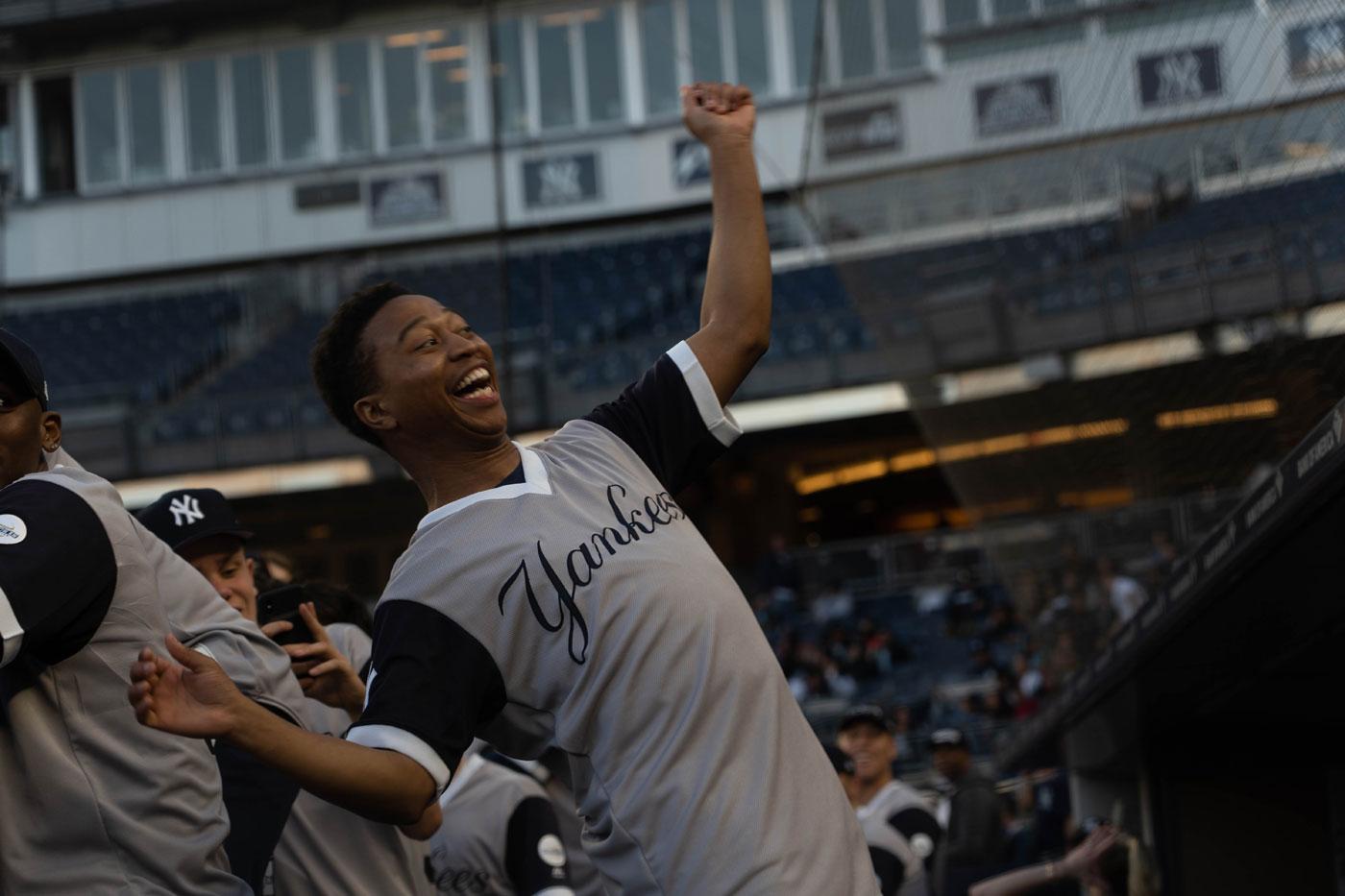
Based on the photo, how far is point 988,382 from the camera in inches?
316

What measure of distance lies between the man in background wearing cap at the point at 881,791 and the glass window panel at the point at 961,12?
2.85 metres

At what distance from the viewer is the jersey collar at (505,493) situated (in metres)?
2.45

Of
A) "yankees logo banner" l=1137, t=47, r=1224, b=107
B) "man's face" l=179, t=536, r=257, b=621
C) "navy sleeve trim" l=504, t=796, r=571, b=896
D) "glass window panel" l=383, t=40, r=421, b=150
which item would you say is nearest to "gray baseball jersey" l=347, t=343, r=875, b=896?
"man's face" l=179, t=536, r=257, b=621

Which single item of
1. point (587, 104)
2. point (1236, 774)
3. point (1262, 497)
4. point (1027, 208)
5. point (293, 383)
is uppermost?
point (587, 104)

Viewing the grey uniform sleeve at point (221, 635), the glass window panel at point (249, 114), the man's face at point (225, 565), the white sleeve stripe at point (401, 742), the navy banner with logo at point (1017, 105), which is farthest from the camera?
the glass window panel at point (249, 114)

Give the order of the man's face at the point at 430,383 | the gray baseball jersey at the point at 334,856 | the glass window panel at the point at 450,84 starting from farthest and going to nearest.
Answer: the glass window panel at the point at 450,84 < the gray baseball jersey at the point at 334,856 < the man's face at the point at 430,383

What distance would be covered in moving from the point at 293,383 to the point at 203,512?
25.4 m

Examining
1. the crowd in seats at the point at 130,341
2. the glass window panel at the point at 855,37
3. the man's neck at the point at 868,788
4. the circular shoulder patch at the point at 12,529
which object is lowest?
the man's neck at the point at 868,788

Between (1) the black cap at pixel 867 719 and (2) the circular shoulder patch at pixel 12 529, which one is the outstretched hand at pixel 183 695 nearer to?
(2) the circular shoulder patch at pixel 12 529

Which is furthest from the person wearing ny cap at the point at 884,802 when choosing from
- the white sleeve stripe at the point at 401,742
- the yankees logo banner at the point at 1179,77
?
the white sleeve stripe at the point at 401,742

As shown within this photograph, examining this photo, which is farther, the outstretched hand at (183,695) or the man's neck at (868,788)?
the man's neck at (868,788)

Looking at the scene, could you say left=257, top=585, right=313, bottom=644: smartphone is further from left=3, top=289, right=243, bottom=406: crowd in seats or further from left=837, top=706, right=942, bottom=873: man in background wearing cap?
left=3, top=289, right=243, bottom=406: crowd in seats

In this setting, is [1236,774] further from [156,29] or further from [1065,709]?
[156,29]

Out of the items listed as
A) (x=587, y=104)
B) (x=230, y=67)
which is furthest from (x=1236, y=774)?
(x=230, y=67)
